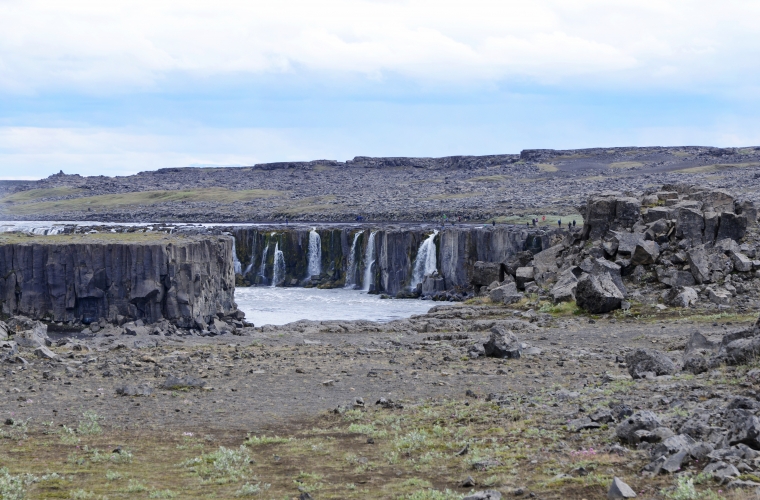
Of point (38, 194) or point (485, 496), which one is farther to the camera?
point (38, 194)

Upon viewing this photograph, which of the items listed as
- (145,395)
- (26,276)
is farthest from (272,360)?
(26,276)

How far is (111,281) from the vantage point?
48.1 meters

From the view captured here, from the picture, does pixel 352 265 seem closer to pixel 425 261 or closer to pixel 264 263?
pixel 425 261

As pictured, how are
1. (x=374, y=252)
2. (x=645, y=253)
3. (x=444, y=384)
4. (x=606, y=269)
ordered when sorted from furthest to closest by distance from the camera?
(x=374, y=252), (x=645, y=253), (x=606, y=269), (x=444, y=384)

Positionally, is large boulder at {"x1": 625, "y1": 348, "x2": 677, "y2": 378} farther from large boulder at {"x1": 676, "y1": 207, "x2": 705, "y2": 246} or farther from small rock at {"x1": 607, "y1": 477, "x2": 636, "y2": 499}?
large boulder at {"x1": 676, "y1": 207, "x2": 705, "y2": 246}

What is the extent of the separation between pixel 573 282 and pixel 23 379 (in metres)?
22.5

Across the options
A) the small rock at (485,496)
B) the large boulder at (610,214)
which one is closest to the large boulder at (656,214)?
the large boulder at (610,214)

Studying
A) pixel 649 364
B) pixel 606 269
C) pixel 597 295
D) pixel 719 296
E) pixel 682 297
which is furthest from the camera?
pixel 606 269

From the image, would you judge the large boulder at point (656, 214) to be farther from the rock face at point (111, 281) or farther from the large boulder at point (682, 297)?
the rock face at point (111, 281)

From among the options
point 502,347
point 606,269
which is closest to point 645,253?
point 606,269

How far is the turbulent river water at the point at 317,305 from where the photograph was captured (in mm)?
53750

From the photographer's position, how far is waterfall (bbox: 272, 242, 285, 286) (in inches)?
2968

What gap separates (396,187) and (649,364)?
131 m

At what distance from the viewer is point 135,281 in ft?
156
